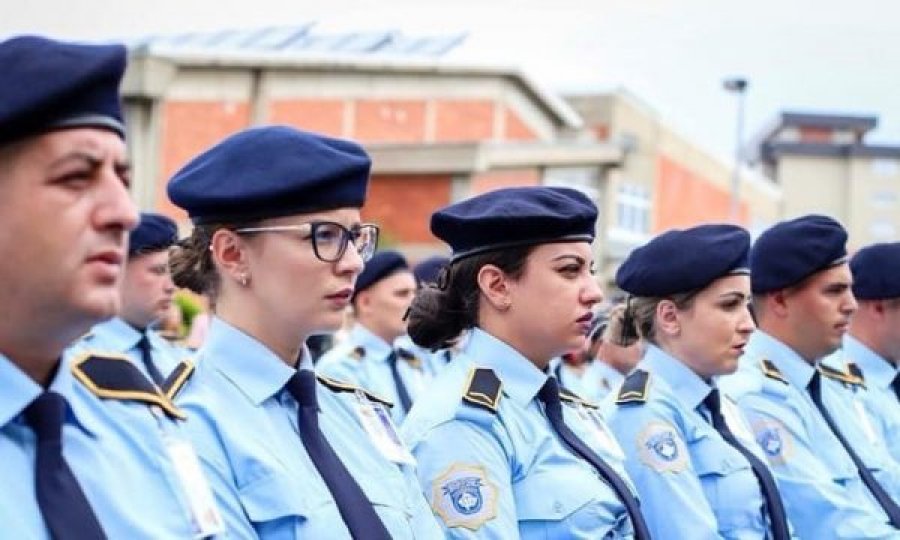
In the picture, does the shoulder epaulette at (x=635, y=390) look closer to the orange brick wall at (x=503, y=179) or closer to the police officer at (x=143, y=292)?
the police officer at (x=143, y=292)

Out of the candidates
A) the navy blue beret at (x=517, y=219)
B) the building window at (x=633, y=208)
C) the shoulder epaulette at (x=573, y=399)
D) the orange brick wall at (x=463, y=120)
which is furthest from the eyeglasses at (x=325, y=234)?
the building window at (x=633, y=208)

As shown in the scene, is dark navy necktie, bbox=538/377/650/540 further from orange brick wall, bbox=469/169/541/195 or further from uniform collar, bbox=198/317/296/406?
orange brick wall, bbox=469/169/541/195

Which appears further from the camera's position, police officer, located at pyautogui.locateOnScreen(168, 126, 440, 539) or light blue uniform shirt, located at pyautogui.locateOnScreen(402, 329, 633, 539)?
light blue uniform shirt, located at pyautogui.locateOnScreen(402, 329, 633, 539)

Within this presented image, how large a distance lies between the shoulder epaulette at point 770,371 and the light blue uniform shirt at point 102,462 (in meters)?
3.48

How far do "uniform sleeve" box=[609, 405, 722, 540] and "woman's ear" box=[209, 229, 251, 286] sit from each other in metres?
1.81

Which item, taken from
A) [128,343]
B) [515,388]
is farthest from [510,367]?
[128,343]

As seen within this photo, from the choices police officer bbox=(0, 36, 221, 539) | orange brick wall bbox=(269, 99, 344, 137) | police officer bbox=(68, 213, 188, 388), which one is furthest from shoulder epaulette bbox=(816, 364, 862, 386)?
orange brick wall bbox=(269, 99, 344, 137)

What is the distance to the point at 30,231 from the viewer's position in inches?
86.8

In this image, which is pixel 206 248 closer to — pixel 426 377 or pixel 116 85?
pixel 116 85

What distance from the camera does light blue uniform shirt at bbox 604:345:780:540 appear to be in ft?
14.9

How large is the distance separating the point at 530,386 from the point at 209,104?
22579mm

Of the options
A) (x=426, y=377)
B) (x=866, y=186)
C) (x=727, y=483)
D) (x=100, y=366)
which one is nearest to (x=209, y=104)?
(x=426, y=377)

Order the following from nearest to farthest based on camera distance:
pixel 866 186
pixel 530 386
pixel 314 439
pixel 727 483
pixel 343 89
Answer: pixel 314 439
pixel 530 386
pixel 727 483
pixel 343 89
pixel 866 186

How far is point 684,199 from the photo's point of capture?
144 feet
